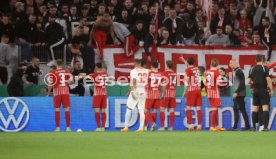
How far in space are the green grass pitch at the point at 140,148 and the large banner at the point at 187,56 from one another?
7343mm

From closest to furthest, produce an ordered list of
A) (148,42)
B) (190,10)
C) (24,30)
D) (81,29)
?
(24,30), (81,29), (148,42), (190,10)

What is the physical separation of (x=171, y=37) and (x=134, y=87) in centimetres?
447

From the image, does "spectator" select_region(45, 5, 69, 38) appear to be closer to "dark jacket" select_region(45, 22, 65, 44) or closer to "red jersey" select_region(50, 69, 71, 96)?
"dark jacket" select_region(45, 22, 65, 44)

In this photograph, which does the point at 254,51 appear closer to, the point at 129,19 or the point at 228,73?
the point at 228,73

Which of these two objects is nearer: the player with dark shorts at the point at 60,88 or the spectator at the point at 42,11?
the player with dark shorts at the point at 60,88

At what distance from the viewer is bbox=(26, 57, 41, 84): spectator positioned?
26.3 meters

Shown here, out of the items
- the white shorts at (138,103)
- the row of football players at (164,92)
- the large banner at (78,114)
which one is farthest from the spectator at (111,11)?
the white shorts at (138,103)

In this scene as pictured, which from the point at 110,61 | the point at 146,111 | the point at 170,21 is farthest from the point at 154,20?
the point at 146,111

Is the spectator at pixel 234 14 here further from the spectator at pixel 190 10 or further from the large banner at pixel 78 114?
the large banner at pixel 78 114

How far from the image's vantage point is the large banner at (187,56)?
2733cm

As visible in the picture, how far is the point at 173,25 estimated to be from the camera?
29.0 meters

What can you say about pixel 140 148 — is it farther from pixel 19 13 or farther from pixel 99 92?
pixel 19 13

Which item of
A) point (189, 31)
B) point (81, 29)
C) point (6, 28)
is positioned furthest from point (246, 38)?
point (6, 28)

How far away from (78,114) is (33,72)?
78.9 inches
